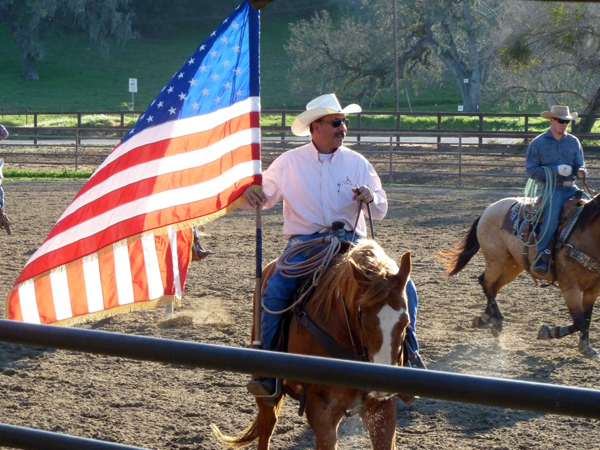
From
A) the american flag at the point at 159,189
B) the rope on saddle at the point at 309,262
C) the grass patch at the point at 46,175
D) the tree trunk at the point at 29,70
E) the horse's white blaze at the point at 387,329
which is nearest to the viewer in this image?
the horse's white blaze at the point at 387,329

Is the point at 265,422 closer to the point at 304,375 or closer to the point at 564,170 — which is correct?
the point at 304,375

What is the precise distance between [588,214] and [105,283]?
428 cm

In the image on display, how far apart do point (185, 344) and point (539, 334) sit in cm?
528

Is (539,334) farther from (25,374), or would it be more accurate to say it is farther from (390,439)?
(25,374)

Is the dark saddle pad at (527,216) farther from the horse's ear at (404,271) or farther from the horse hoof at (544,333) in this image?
the horse's ear at (404,271)

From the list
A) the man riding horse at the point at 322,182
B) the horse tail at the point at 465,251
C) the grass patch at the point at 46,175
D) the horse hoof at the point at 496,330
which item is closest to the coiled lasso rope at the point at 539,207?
the horse tail at the point at 465,251

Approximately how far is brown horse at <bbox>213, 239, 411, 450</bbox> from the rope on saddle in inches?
1.7

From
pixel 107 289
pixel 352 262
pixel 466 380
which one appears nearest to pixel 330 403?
pixel 352 262

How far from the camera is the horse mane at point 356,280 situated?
11.1 feet

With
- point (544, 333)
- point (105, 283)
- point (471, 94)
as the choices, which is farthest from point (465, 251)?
point (471, 94)

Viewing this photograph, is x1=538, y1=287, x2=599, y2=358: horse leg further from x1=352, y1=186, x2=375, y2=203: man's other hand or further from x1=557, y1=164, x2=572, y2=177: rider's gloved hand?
x1=352, y1=186, x2=375, y2=203: man's other hand

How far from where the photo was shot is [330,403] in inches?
142

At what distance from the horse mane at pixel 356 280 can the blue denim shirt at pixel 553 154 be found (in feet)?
10.9

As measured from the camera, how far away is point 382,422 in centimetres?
358
